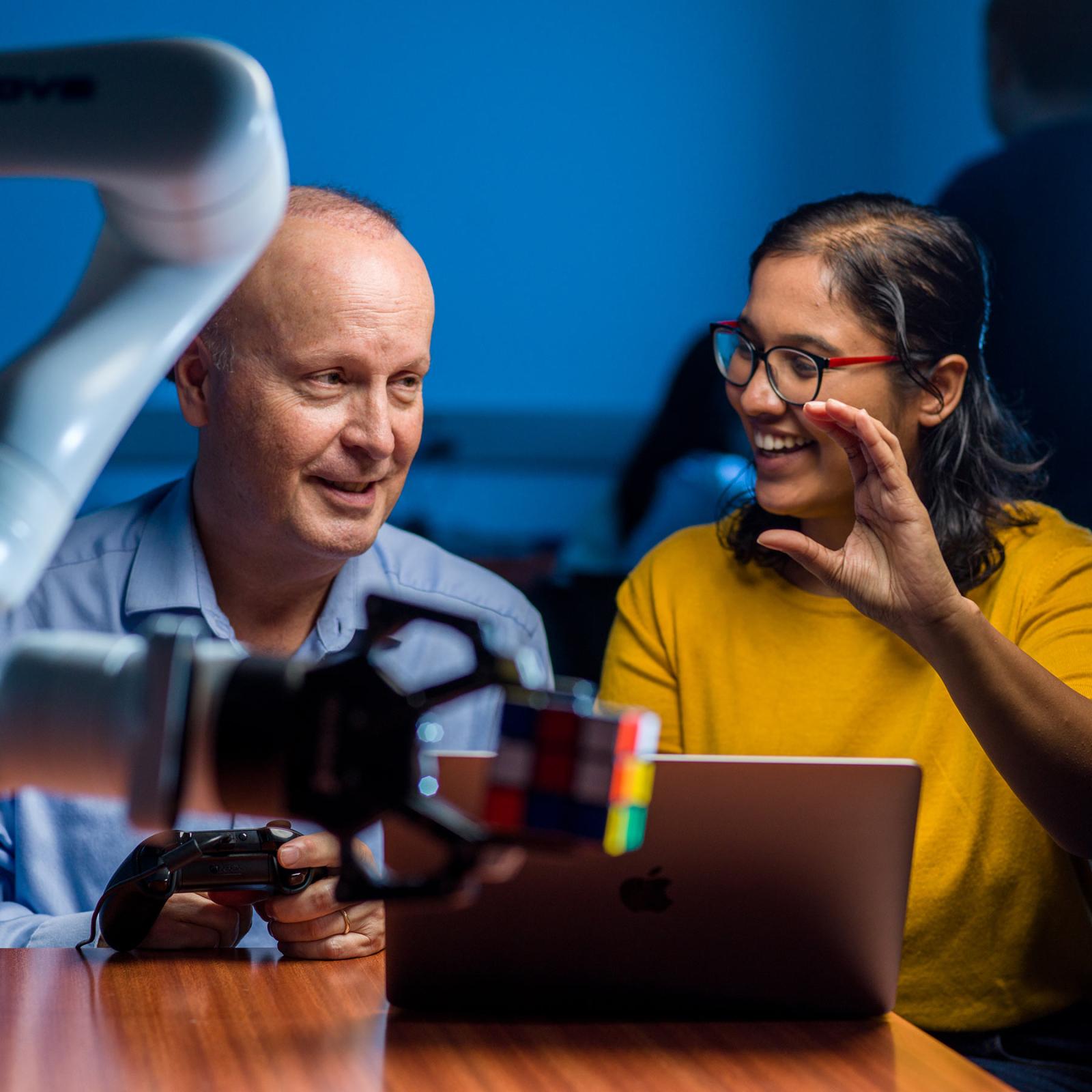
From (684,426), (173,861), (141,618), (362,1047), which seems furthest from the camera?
(684,426)

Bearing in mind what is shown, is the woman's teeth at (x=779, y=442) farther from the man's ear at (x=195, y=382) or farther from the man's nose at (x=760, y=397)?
the man's ear at (x=195, y=382)

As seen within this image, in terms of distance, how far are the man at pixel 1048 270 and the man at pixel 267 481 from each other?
3.79 ft

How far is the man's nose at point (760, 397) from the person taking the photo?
147 centimetres

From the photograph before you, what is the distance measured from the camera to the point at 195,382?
1.50 meters

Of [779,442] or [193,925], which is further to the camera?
[779,442]

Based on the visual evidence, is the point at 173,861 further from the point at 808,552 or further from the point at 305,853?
the point at 808,552

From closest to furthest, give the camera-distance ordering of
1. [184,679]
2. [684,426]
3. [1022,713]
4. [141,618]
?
[184,679]
[1022,713]
[141,618]
[684,426]

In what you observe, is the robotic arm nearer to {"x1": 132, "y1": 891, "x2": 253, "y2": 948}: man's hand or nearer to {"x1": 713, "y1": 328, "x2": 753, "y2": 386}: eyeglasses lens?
{"x1": 132, "y1": 891, "x2": 253, "y2": 948}: man's hand

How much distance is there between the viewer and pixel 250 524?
146 cm

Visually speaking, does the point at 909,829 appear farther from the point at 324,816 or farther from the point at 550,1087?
the point at 324,816

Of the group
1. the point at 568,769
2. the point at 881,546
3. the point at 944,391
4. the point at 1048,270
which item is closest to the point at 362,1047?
the point at 568,769

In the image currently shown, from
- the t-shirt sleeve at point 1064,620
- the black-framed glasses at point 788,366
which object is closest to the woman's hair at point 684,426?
the black-framed glasses at point 788,366

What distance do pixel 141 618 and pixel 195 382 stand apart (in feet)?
0.94

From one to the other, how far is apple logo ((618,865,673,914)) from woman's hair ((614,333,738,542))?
59.8 inches
